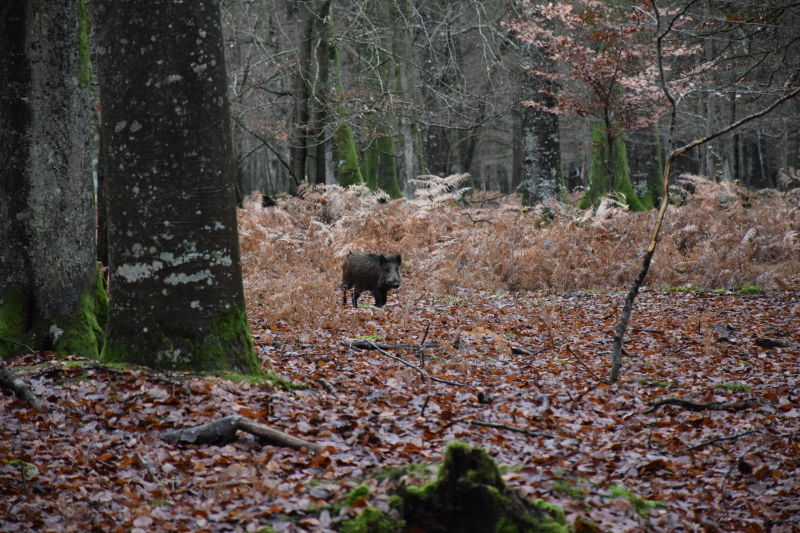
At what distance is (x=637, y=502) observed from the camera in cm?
384

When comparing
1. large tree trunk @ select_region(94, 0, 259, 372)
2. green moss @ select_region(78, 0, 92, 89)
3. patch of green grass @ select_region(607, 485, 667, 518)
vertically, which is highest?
green moss @ select_region(78, 0, 92, 89)

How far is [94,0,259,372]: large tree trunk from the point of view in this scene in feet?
16.7

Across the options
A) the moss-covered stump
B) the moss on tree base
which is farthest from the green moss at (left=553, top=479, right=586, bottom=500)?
the moss on tree base

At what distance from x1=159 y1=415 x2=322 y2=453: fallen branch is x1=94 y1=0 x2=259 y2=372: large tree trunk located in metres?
0.91

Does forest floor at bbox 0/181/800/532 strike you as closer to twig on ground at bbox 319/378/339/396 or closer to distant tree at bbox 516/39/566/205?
twig on ground at bbox 319/378/339/396

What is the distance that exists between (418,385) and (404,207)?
10281 mm

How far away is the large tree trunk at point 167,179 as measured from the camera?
5.10 meters

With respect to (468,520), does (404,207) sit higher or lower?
higher

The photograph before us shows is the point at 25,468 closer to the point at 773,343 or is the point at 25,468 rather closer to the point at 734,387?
the point at 734,387

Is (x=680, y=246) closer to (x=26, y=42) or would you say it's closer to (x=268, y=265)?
(x=268, y=265)

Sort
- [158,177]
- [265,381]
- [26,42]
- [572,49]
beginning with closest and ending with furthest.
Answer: [158,177] < [265,381] < [26,42] < [572,49]

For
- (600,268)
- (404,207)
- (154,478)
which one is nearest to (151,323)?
(154,478)

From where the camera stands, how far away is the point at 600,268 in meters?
12.7

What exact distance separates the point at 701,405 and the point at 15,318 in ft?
20.7
